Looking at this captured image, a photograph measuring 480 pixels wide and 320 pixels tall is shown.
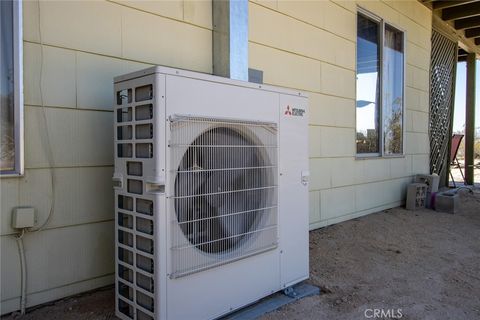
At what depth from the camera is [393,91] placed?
5012 millimetres

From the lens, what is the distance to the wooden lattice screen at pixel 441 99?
245 inches

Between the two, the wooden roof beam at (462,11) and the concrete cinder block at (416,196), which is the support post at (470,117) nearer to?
the wooden roof beam at (462,11)

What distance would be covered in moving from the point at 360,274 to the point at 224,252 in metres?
1.28

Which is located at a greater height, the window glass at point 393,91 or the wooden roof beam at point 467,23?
the wooden roof beam at point 467,23

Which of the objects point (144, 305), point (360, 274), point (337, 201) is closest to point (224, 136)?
point (144, 305)

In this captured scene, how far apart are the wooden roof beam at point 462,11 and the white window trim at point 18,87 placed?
20.8 ft

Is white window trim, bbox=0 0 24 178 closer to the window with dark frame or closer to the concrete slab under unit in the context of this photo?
the concrete slab under unit

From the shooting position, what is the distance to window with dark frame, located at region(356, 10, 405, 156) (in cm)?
439

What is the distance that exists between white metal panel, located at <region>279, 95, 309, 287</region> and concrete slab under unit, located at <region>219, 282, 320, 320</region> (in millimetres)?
72

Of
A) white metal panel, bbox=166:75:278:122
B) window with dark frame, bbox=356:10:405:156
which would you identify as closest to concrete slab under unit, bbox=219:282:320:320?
white metal panel, bbox=166:75:278:122

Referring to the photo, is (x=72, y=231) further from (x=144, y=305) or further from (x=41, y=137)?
(x=144, y=305)

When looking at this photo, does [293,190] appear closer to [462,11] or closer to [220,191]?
[220,191]

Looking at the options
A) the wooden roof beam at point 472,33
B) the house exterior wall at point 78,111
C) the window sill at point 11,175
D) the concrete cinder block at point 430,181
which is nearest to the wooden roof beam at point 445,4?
the wooden roof beam at point 472,33

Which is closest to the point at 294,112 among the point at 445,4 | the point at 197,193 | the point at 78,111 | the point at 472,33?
the point at 197,193
